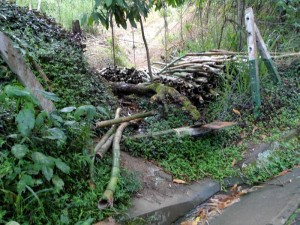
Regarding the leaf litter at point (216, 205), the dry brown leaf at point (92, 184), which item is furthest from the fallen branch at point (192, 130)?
the dry brown leaf at point (92, 184)

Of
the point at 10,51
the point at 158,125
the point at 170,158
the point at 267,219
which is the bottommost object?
the point at 267,219

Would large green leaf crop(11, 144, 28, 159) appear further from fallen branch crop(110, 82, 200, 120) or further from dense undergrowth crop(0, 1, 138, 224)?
fallen branch crop(110, 82, 200, 120)

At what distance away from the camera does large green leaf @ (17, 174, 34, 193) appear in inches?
90.8

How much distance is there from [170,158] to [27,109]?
74.2 inches

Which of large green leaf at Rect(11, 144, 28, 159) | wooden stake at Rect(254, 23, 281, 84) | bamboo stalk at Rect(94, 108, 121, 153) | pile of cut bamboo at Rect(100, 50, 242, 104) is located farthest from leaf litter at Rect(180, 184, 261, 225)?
wooden stake at Rect(254, 23, 281, 84)

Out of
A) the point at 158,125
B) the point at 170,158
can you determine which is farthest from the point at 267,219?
the point at 158,125

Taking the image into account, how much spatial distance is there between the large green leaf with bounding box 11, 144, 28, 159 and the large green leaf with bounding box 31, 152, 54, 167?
67 millimetres

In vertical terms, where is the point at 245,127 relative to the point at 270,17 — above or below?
below

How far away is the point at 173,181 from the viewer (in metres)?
3.62

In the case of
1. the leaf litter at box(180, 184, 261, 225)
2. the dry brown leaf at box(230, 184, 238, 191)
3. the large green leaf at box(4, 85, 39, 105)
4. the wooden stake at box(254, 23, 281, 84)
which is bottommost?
the leaf litter at box(180, 184, 261, 225)

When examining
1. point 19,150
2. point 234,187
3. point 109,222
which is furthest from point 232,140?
point 19,150

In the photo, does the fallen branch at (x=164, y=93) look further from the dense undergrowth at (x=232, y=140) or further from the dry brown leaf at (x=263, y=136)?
the dry brown leaf at (x=263, y=136)

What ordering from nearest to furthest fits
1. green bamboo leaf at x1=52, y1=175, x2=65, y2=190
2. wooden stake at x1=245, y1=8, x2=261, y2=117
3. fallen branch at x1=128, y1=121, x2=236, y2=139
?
1. green bamboo leaf at x1=52, y1=175, x2=65, y2=190
2. fallen branch at x1=128, y1=121, x2=236, y2=139
3. wooden stake at x1=245, y1=8, x2=261, y2=117

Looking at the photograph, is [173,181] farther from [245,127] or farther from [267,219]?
[245,127]
